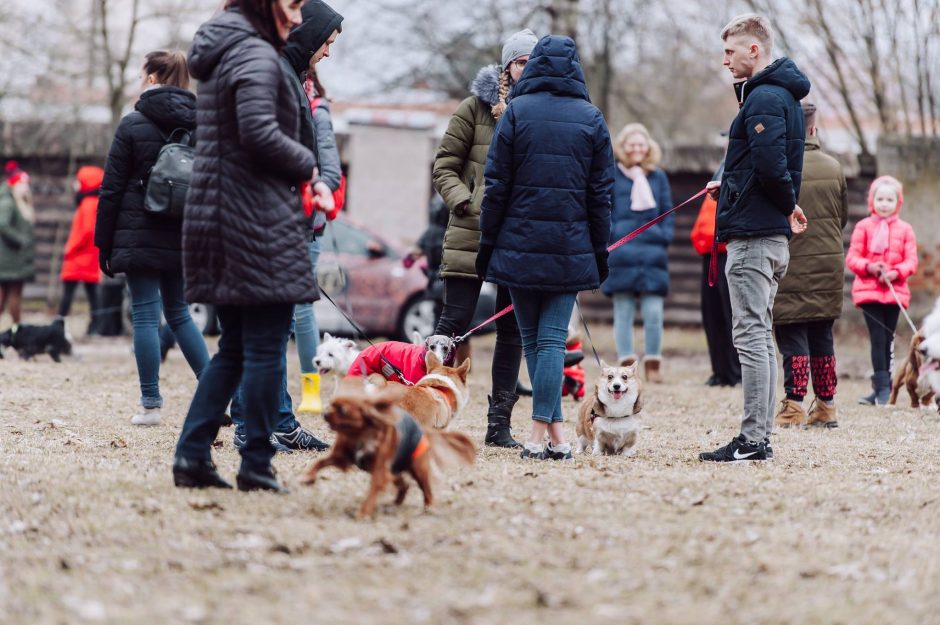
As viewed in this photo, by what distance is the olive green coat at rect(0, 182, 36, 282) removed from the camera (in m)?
14.7

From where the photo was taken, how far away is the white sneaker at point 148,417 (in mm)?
7395

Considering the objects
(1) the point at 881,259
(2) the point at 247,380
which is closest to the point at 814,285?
(1) the point at 881,259

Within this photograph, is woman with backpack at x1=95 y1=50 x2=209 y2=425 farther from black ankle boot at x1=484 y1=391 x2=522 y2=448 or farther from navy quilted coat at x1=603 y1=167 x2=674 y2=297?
navy quilted coat at x1=603 y1=167 x2=674 y2=297

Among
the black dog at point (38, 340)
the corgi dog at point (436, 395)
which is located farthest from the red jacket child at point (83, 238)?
the corgi dog at point (436, 395)

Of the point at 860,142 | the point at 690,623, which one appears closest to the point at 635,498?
the point at 690,623

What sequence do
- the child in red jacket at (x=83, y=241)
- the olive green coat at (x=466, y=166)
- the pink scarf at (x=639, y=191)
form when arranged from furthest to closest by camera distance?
the child in red jacket at (x=83, y=241), the pink scarf at (x=639, y=191), the olive green coat at (x=466, y=166)

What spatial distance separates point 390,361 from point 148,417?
163 cm

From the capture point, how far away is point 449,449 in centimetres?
468

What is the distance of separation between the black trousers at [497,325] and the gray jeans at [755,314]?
121cm

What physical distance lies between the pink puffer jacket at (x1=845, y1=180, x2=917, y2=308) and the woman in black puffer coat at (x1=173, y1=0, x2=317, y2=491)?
618 centimetres

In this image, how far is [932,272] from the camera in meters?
14.8

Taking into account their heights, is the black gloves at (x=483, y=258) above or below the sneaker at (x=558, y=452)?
above

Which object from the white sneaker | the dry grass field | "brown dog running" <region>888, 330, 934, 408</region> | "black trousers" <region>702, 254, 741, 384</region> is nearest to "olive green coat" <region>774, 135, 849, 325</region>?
"brown dog running" <region>888, 330, 934, 408</region>

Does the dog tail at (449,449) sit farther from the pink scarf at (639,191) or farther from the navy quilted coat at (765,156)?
the pink scarf at (639,191)
